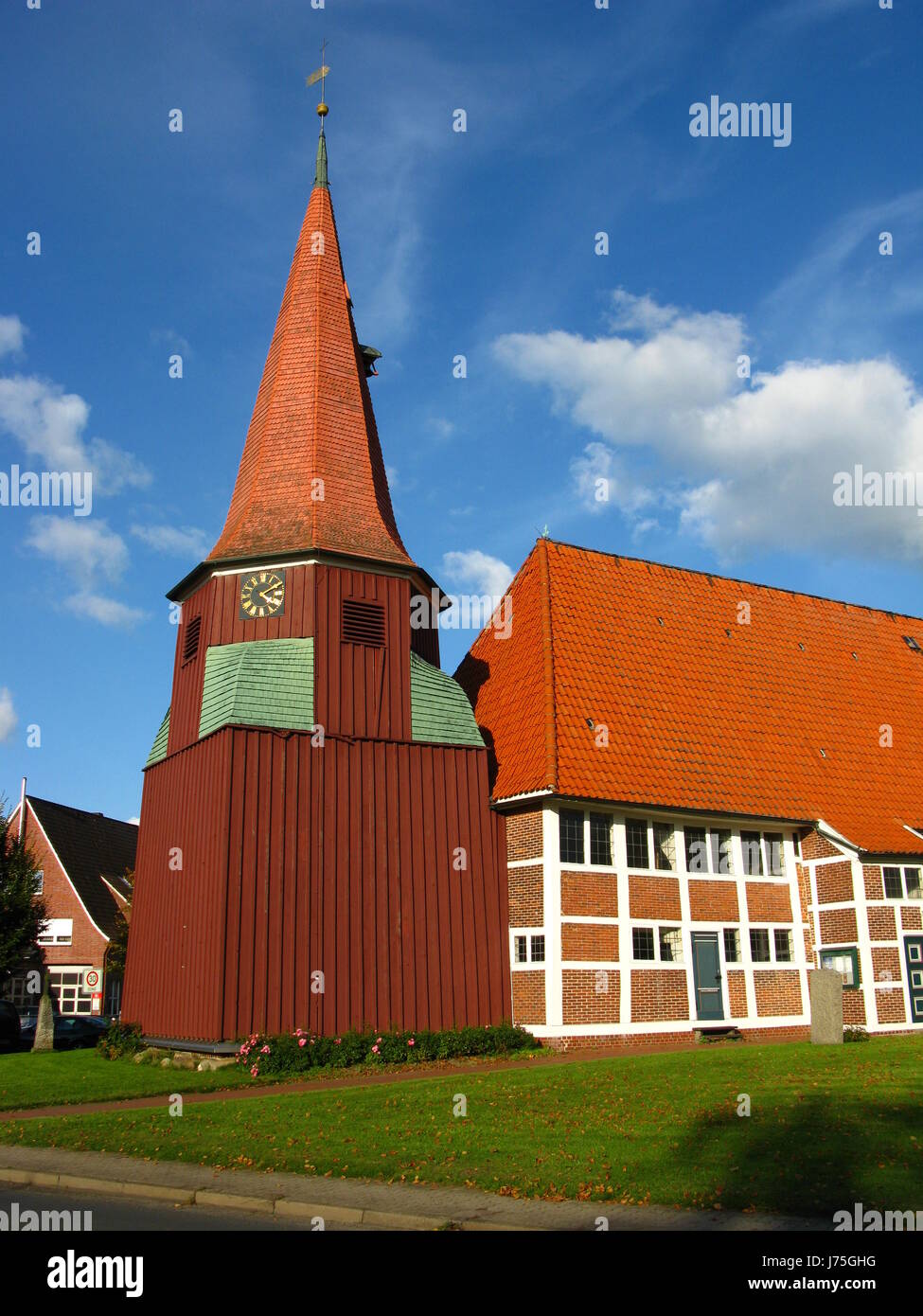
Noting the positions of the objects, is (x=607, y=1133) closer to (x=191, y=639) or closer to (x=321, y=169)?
(x=191, y=639)

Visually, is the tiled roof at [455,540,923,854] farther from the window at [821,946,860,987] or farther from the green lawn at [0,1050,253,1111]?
the green lawn at [0,1050,253,1111]

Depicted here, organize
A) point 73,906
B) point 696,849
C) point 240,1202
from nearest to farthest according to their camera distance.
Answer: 1. point 240,1202
2. point 696,849
3. point 73,906

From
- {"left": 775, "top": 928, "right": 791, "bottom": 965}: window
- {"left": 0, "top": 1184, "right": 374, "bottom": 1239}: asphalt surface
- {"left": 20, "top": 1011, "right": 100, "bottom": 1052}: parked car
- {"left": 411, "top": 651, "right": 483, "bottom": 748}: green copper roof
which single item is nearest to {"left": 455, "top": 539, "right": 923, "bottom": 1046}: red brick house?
{"left": 775, "top": 928, "right": 791, "bottom": 965}: window

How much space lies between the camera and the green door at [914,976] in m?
23.7

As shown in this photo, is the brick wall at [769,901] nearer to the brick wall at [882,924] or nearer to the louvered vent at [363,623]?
the brick wall at [882,924]

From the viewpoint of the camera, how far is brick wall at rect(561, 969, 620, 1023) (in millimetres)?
20625

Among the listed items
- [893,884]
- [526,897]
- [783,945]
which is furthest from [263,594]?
[893,884]

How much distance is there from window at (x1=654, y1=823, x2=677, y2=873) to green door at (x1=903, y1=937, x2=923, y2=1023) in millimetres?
5738

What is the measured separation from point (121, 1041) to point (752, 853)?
14.0 metres

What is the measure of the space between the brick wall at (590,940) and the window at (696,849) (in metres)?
2.65

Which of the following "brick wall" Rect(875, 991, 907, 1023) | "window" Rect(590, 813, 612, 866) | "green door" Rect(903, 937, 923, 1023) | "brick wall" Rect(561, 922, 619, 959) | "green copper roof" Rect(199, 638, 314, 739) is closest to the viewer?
"green copper roof" Rect(199, 638, 314, 739)

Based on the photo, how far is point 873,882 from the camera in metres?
23.8

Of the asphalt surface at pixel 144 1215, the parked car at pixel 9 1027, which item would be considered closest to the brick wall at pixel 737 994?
the asphalt surface at pixel 144 1215

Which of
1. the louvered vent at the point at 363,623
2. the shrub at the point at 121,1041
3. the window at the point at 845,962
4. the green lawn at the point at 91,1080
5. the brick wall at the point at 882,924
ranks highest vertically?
the louvered vent at the point at 363,623
